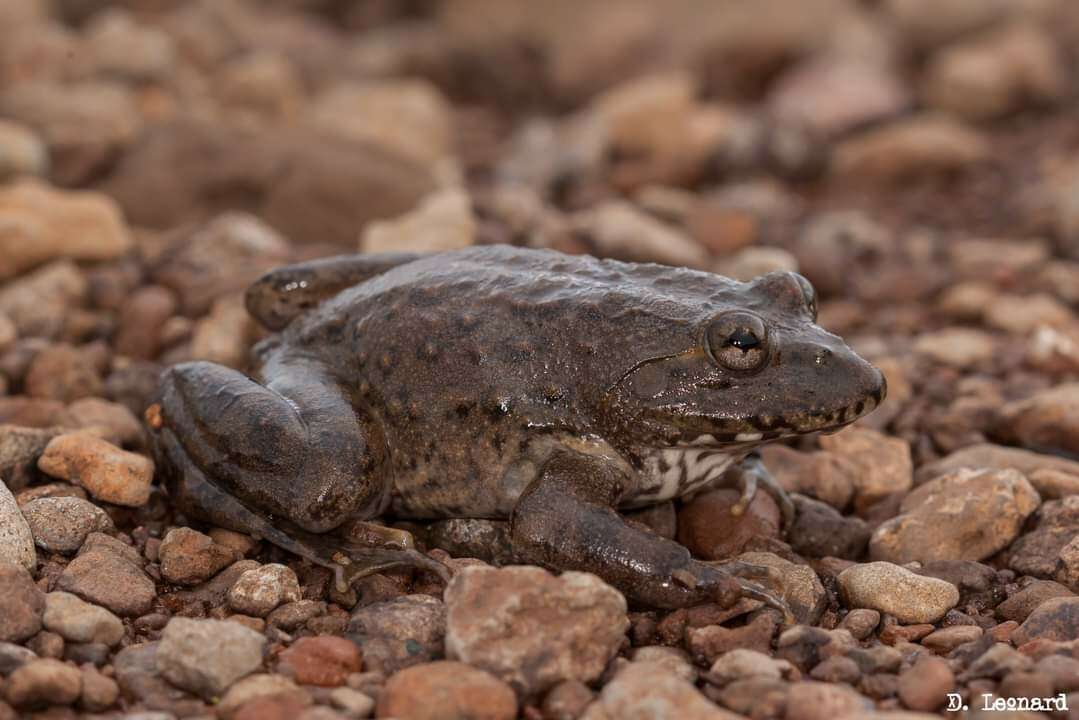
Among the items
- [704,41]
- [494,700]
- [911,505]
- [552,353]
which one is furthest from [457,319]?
[704,41]

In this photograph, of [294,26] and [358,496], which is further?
[294,26]

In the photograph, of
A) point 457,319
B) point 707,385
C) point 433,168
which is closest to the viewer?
point 707,385

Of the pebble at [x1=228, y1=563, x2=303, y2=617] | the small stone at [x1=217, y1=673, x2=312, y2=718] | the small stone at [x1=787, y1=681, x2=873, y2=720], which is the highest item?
the small stone at [x1=787, y1=681, x2=873, y2=720]

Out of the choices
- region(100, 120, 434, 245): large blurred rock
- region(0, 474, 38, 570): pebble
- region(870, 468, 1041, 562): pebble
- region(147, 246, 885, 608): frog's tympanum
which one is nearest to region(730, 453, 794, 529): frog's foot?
region(147, 246, 885, 608): frog's tympanum

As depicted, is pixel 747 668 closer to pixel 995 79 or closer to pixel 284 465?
pixel 284 465

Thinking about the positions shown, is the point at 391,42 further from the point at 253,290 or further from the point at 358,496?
the point at 358,496

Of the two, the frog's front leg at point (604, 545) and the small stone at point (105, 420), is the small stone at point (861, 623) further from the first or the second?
A: the small stone at point (105, 420)

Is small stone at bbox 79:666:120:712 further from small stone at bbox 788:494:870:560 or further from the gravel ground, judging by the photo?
small stone at bbox 788:494:870:560
